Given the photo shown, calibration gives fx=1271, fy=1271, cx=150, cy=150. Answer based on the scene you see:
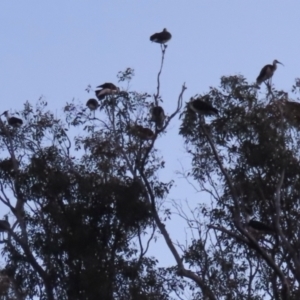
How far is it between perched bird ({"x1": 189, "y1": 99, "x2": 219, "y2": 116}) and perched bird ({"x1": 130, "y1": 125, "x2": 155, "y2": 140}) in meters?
0.96

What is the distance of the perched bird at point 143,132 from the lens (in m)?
21.9

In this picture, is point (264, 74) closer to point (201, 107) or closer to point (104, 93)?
point (201, 107)

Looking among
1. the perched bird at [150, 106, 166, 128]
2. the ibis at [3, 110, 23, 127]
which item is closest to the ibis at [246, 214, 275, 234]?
the perched bird at [150, 106, 166, 128]

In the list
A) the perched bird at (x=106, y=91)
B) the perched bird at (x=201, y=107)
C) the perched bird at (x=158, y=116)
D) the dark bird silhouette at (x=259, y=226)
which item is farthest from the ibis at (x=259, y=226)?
the perched bird at (x=106, y=91)

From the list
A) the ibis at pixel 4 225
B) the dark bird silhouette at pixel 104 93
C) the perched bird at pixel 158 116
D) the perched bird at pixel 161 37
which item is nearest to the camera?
the perched bird at pixel 158 116

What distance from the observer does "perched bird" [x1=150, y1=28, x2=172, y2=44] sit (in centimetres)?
2362

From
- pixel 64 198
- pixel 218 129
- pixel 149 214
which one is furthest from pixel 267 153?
pixel 64 198

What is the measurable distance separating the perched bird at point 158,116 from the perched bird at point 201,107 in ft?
2.04

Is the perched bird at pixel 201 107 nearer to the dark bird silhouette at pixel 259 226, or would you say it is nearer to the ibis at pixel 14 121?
the dark bird silhouette at pixel 259 226

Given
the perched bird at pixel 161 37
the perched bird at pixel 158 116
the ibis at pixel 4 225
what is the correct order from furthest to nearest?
the perched bird at pixel 161 37 < the ibis at pixel 4 225 < the perched bird at pixel 158 116

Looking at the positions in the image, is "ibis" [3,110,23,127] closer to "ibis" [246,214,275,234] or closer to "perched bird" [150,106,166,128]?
"perched bird" [150,106,166,128]

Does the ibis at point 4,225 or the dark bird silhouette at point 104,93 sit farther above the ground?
the dark bird silhouette at point 104,93

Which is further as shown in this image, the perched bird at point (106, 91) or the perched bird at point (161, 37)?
the perched bird at point (161, 37)

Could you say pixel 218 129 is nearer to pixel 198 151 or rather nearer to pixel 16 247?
pixel 198 151
